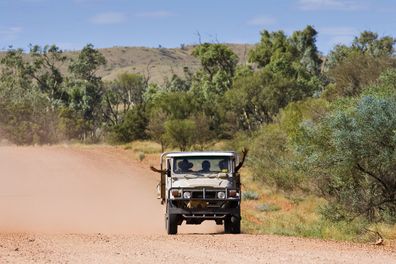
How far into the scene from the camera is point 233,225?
17.7 m

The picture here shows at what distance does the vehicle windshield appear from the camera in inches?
719

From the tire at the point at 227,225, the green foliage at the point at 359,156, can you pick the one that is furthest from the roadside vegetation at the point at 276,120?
the tire at the point at 227,225

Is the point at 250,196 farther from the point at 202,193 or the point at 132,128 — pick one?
the point at 132,128

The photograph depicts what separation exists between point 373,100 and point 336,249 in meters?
7.24

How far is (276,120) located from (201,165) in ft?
111

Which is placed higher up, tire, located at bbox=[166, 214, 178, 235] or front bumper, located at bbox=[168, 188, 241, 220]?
front bumper, located at bbox=[168, 188, 241, 220]

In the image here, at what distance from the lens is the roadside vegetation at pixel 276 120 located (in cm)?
2042

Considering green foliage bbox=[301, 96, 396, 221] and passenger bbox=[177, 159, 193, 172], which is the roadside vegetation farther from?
passenger bbox=[177, 159, 193, 172]

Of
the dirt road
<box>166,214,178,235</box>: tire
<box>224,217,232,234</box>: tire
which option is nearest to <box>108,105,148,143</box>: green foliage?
the dirt road

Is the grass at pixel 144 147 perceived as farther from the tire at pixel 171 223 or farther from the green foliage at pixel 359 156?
the tire at pixel 171 223

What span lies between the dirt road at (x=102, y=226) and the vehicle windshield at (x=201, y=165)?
1647 mm

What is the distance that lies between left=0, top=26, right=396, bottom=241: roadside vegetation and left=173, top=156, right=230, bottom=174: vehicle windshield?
2.83 metres

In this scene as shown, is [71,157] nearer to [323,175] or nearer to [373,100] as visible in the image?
[323,175]

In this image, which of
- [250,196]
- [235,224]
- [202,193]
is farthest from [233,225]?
[250,196]
